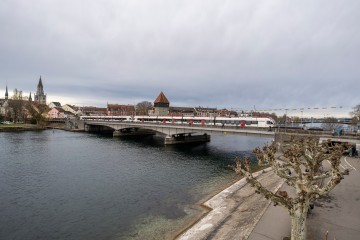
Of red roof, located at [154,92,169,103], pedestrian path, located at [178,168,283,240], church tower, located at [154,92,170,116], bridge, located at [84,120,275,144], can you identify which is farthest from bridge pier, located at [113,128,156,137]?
pedestrian path, located at [178,168,283,240]

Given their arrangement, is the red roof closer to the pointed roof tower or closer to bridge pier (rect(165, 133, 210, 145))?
the pointed roof tower

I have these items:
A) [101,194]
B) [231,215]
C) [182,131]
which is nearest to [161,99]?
[182,131]

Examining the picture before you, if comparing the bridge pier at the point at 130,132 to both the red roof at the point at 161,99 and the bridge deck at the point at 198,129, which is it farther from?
the red roof at the point at 161,99

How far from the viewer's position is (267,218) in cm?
1667

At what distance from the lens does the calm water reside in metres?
18.9

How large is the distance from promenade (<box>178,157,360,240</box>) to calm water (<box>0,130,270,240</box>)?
2272 mm

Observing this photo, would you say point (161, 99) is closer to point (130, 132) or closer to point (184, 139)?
point (130, 132)

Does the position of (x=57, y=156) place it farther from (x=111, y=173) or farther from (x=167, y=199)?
(x=167, y=199)

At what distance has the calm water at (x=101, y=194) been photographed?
18.9 meters

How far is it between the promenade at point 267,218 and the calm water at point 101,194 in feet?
7.46

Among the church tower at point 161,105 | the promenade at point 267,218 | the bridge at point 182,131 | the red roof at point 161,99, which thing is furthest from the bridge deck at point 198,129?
the red roof at point 161,99

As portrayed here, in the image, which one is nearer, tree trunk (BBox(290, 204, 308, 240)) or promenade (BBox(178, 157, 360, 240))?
tree trunk (BBox(290, 204, 308, 240))

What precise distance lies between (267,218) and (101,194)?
1736 centimetres

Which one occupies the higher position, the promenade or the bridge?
the bridge
